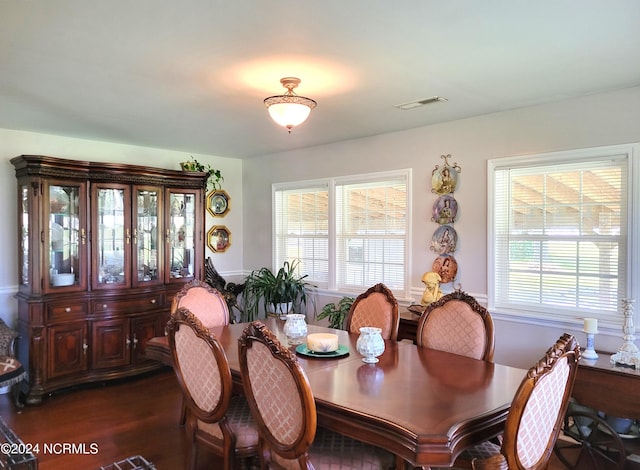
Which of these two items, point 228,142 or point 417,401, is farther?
point 228,142

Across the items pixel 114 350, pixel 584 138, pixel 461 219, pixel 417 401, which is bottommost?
pixel 114 350

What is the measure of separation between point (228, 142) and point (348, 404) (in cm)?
371

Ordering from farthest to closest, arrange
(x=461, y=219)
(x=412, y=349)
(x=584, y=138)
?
(x=461, y=219) < (x=584, y=138) < (x=412, y=349)

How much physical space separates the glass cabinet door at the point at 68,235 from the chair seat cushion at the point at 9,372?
36.8 inches

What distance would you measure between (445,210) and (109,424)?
3.20 meters

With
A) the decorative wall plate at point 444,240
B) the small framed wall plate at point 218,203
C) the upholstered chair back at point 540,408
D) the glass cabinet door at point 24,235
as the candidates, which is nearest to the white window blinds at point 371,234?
the decorative wall plate at point 444,240

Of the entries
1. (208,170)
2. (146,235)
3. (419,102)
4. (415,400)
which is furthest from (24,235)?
(415,400)

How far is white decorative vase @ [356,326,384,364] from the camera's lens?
8.13 ft

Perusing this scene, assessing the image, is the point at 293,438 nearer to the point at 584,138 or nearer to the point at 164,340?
the point at 164,340

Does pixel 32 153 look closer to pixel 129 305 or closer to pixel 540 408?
pixel 129 305

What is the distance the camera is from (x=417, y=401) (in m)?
1.92

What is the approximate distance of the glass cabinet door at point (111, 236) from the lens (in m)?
4.45

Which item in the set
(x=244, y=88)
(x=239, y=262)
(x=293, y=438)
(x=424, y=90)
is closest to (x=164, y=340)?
(x=293, y=438)

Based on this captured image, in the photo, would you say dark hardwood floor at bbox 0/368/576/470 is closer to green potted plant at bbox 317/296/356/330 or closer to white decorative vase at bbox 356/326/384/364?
white decorative vase at bbox 356/326/384/364
